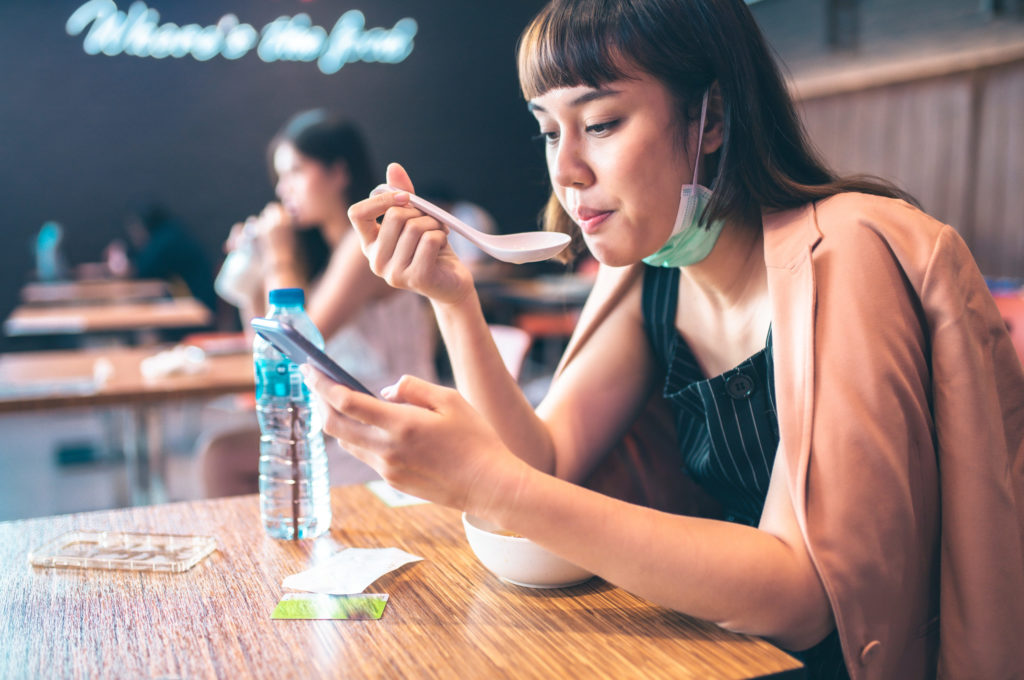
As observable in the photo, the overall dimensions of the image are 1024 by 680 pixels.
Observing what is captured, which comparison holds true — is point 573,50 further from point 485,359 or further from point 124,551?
point 124,551

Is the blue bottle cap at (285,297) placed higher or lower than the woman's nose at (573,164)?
lower

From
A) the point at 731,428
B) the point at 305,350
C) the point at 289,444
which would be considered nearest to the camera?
the point at 305,350

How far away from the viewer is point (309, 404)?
47.5 inches

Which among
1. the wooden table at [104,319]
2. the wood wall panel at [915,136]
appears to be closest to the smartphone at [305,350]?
the wooden table at [104,319]

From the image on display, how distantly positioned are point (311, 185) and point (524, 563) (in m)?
1.81

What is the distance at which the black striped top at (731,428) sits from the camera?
1.01 m

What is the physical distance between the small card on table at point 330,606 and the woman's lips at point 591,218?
A: 0.53 m

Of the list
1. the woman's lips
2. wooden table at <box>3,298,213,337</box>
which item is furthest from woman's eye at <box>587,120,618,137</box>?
wooden table at <box>3,298,213,337</box>

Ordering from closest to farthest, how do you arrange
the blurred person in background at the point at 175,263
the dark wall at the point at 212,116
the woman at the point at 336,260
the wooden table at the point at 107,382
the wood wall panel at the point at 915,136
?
the wooden table at the point at 107,382, the woman at the point at 336,260, the wood wall panel at the point at 915,136, the blurred person in background at the point at 175,263, the dark wall at the point at 212,116

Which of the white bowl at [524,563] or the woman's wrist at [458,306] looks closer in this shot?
the white bowl at [524,563]

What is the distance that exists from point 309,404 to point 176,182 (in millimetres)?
7061

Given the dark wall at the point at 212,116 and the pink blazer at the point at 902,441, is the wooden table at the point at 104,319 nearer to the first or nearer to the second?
the dark wall at the point at 212,116

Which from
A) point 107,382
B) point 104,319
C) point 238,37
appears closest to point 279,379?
point 107,382

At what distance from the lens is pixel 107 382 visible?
2.37 meters
